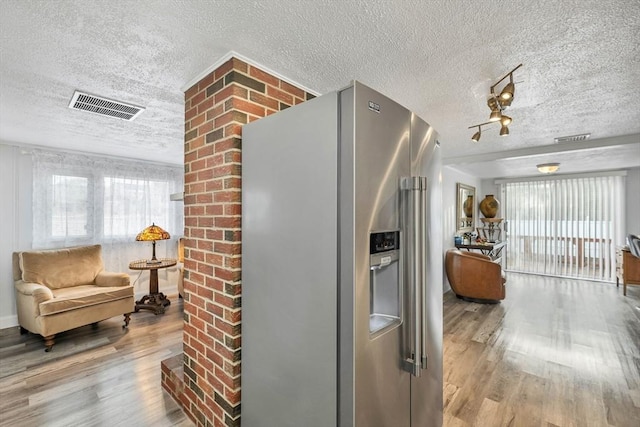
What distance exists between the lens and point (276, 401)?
1297 millimetres

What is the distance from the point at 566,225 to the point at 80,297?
8.84 meters

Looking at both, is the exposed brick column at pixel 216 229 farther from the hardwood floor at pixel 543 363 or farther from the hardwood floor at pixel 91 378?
the hardwood floor at pixel 543 363

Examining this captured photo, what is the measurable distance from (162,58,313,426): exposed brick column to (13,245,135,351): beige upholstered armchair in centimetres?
197

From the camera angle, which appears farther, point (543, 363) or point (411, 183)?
point (543, 363)

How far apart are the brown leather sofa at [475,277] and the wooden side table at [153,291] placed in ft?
14.9

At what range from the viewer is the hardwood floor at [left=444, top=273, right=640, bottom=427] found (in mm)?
1993

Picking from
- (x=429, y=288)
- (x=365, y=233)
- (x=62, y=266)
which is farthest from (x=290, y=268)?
(x=62, y=266)

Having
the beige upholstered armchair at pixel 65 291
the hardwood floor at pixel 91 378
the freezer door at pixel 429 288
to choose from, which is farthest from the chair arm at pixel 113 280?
the freezer door at pixel 429 288

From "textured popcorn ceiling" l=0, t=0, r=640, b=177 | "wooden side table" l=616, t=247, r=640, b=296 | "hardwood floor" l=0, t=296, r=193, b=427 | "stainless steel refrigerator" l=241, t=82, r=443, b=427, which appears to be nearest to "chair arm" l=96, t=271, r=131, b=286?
"hardwood floor" l=0, t=296, r=193, b=427

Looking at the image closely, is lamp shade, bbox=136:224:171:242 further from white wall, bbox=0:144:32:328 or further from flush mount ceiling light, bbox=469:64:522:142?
flush mount ceiling light, bbox=469:64:522:142

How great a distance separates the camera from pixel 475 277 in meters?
4.39

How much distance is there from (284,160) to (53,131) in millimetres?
3313

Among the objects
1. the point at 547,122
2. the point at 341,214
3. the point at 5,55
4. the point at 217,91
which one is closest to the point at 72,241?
the point at 5,55

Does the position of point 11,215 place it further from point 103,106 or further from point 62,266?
point 103,106
